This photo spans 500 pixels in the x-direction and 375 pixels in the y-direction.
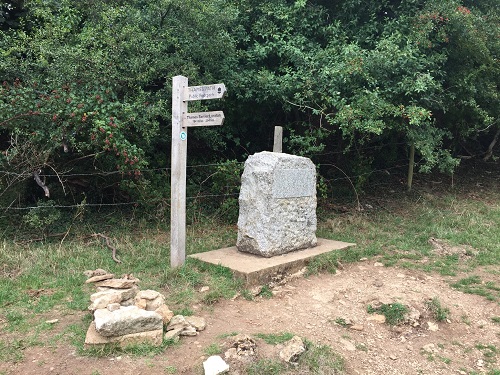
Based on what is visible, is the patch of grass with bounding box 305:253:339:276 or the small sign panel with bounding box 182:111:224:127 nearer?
the small sign panel with bounding box 182:111:224:127

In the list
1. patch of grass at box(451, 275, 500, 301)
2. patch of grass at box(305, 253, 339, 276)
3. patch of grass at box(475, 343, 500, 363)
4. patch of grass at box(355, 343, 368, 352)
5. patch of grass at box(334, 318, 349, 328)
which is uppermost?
patch of grass at box(305, 253, 339, 276)

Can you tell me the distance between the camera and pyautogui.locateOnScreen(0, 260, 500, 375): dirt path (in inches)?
117

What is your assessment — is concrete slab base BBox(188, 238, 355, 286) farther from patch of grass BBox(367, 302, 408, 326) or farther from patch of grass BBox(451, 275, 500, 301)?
patch of grass BBox(451, 275, 500, 301)

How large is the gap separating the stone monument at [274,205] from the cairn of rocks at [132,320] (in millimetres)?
1650

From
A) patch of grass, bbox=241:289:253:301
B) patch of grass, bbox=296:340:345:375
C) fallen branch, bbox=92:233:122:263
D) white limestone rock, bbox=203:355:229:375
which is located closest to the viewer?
white limestone rock, bbox=203:355:229:375

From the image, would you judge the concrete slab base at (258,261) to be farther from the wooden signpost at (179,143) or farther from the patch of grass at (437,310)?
the patch of grass at (437,310)

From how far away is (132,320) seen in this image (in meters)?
3.13

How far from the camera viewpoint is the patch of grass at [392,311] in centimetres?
391

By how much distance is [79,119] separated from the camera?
17.0ft

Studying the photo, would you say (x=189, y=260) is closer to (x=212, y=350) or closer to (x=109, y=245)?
(x=109, y=245)

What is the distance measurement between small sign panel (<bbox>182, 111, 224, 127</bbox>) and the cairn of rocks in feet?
5.83

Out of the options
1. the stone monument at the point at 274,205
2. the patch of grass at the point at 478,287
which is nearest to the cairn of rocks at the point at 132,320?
the stone monument at the point at 274,205

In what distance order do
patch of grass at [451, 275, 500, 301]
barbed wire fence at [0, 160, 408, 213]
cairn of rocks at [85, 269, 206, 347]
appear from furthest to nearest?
barbed wire fence at [0, 160, 408, 213], patch of grass at [451, 275, 500, 301], cairn of rocks at [85, 269, 206, 347]

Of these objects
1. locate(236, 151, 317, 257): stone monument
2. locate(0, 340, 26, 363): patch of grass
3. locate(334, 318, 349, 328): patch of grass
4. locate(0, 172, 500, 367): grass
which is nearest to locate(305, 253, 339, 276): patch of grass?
locate(0, 172, 500, 367): grass
